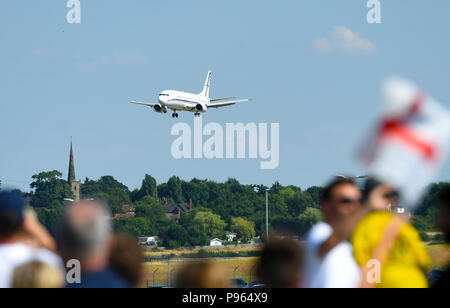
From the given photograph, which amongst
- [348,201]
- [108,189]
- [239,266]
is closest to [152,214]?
[108,189]

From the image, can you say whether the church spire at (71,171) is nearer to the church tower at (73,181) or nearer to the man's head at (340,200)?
the church tower at (73,181)

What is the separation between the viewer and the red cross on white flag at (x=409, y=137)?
4.70 metres

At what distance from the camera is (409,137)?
187 inches

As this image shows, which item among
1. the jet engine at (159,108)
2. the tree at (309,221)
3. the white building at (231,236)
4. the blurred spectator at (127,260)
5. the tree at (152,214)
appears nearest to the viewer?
the blurred spectator at (127,260)

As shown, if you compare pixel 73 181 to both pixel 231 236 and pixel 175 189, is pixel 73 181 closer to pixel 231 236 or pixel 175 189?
pixel 175 189

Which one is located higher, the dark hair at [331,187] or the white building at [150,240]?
the dark hair at [331,187]

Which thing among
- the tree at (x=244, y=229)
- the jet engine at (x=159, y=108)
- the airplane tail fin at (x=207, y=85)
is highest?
the airplane tail fin at (x=207, y=85)

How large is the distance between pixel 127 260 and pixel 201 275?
2.72 ft

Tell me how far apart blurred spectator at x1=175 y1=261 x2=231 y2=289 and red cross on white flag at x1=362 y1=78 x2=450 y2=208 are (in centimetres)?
122

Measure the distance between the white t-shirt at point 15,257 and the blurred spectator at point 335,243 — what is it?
1774 millimetres

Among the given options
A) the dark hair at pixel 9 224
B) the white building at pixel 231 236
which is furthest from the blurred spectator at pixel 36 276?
the white building at pixel 231 236

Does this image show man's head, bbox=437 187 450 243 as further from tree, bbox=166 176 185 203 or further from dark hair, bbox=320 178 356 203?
tree, bbox=166 176 185 203

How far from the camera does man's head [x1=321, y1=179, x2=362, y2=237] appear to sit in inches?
247
